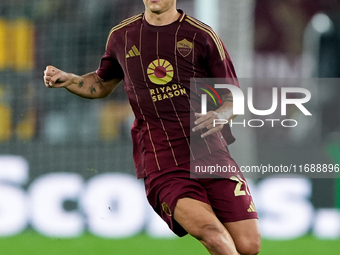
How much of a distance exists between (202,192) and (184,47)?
80 cm

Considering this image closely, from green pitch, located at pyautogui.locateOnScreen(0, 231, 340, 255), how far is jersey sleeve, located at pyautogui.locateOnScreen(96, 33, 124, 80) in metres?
2.26

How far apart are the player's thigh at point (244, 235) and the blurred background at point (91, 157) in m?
2.29

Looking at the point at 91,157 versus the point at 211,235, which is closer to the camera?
the point at 211,235

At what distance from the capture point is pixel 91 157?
6.27 metres

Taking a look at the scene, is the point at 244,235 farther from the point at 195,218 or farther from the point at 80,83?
the point at 80,83

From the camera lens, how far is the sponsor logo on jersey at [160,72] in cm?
338

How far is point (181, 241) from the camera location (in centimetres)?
600

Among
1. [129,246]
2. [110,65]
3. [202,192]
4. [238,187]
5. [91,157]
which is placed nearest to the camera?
[202,192]

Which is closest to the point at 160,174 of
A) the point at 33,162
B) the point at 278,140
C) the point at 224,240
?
the point at 224,240

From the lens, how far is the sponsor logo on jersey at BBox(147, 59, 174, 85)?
338cm

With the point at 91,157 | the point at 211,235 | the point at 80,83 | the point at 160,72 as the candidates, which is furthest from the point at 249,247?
the point at 91,157

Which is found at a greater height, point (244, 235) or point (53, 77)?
point (53, 77)

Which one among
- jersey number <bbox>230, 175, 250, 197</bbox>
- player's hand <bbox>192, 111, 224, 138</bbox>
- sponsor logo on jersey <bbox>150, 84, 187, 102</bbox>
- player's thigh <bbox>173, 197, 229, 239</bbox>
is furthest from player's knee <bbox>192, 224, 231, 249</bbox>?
sponsor logo on jersey <bbox>150, 84, 187, 102</bbox>

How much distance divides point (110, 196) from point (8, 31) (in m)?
2.03
